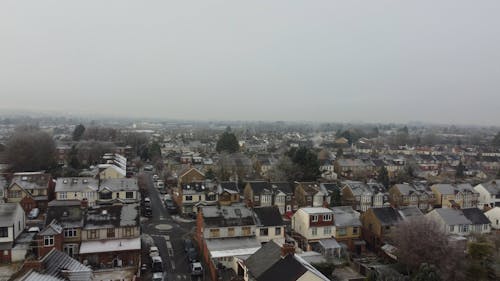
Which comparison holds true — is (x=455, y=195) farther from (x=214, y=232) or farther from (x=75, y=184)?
(x=75, y=184)

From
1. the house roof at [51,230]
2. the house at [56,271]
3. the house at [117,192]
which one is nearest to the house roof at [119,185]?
the house at [117,192]

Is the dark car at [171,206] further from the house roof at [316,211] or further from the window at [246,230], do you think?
the house roof at [316,211]

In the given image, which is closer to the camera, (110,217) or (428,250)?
(428,250)

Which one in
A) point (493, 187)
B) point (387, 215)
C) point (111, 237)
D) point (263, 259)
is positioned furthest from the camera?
point (493, 187)

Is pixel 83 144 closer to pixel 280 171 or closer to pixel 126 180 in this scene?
pixel 126 180

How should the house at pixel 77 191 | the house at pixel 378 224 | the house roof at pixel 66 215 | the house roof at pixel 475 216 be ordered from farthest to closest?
1. the house at pixel 77 191
2. the house roof at pixel 475 216
3. the house at pixel 378 224
4. the house roof at pixel 66 215

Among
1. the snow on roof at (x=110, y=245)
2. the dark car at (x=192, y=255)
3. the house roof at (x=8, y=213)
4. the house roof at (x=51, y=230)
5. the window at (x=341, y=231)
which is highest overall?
the house roof at (x=8, y=213)

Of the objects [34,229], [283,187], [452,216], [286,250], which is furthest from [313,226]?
[34,229]
